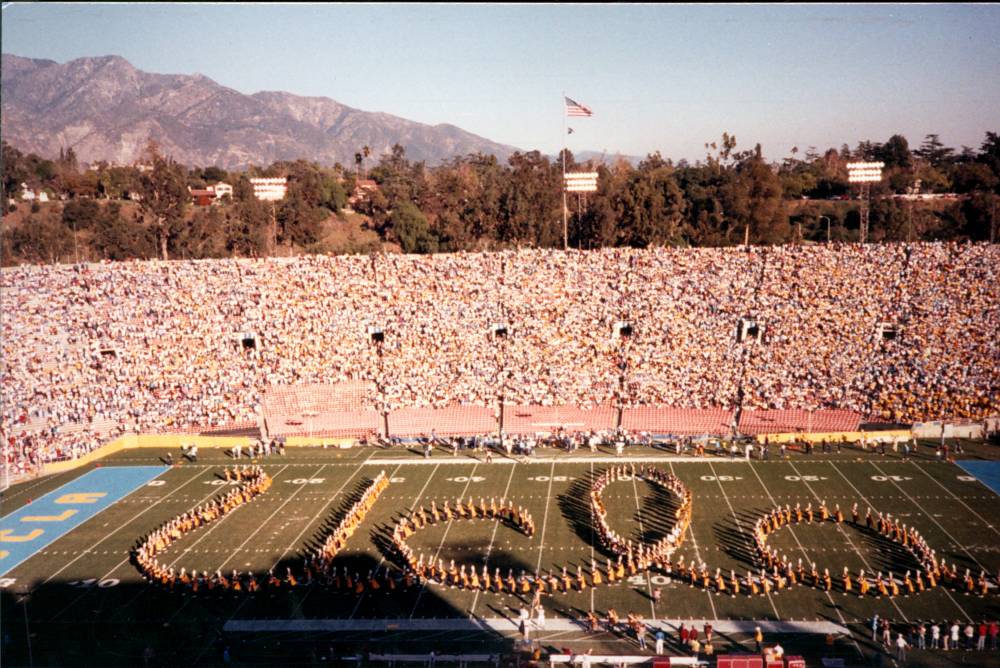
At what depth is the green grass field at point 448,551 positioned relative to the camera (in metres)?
16.6

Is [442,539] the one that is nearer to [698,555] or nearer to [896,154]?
[698,555]

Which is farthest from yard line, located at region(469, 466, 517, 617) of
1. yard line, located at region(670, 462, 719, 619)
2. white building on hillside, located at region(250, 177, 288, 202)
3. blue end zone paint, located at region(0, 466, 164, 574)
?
white building on hillside, located at region(250, 177, 288, 202)

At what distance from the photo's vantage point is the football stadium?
17047mm

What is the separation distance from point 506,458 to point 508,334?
8.44 m

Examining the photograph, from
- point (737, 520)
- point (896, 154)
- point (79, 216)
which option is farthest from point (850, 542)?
point (896, 154)

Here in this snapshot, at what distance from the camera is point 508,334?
3462 centimetres

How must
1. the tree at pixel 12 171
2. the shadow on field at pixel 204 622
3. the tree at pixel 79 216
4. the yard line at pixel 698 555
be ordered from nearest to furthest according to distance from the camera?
the shadow on field at pixel 204 622 < the yard line at pixel 698 555 < the tree at pixel 79 216 < the tree at pixel 12 171

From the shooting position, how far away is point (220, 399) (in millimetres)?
32062

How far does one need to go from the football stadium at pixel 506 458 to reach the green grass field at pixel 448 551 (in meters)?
0.10

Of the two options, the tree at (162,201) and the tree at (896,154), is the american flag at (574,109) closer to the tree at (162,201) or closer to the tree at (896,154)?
the tree at (162,201)

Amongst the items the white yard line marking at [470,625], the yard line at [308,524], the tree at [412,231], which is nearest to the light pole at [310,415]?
the yard line at [308,524]

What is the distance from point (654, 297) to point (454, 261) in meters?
10.2

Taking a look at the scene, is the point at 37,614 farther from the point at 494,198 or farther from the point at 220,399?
the point at 494,198

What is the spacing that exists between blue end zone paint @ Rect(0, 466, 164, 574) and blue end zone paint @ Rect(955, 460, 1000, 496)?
28.0m
